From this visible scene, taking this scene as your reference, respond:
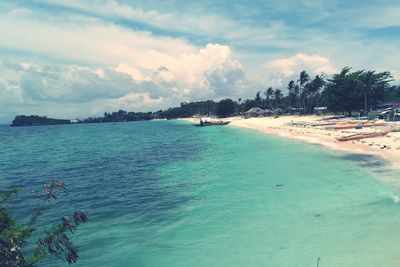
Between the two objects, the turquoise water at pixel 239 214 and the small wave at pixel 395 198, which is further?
the small wave at pixel 395 198

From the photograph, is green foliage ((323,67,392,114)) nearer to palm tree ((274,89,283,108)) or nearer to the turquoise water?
the turquoise water

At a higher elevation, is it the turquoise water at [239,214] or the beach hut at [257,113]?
the beach hut at [257,113]

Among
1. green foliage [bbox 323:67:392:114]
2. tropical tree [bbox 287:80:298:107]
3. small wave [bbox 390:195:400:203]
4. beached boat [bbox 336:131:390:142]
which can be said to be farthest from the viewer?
tropical tree [bbox 287:80:298:107]

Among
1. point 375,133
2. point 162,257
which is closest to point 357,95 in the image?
point 375,133

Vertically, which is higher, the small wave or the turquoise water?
the small wave

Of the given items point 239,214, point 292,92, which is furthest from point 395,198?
point 292,92

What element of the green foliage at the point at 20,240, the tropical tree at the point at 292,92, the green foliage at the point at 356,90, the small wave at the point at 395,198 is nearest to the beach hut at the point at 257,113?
the tropical tree at the point at 292,92

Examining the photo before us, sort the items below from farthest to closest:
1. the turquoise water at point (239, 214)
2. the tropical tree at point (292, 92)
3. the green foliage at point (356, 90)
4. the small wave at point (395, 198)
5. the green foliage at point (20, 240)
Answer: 1. the tropical tree at point (292, 92)
2. the green foliage at point (356, 90)
3. the small wave at point (395, 198)
4. the turquoise water at point (239, 214)
5. the green foliage at point (20, 240)

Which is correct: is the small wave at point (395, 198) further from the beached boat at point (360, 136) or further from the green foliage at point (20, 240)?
→ the beached boat at point (360, 136)

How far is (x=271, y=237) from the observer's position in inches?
665

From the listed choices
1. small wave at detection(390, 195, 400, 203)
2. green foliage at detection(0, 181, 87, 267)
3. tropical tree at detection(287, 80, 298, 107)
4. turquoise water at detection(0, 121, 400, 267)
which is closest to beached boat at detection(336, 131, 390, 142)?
turquoise water at detection(0, 121, 400, 267)

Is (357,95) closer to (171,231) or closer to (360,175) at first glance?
(360,175)

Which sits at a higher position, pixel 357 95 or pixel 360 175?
pixel 357 95

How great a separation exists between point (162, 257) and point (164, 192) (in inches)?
515
